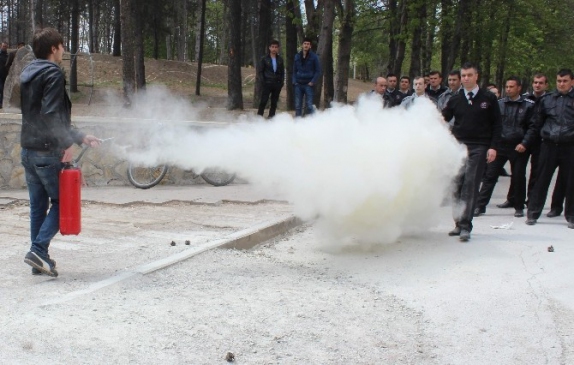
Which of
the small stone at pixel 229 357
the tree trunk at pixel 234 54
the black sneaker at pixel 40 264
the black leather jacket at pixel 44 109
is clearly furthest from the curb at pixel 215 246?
the tree trunk at pixel 234 54

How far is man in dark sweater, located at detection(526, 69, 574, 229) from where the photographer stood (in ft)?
31.3

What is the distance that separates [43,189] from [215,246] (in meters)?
2.01

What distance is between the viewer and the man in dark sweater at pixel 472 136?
813 centimetres

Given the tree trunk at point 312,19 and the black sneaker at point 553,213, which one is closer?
the black sneaker at point 553,213

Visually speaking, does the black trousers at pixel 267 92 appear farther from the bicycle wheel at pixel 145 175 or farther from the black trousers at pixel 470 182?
the black trousers at pixel 470 182

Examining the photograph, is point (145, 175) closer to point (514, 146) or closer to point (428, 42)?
point (514, 146)

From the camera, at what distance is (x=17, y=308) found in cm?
483

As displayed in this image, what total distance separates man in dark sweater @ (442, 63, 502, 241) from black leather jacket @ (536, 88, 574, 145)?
6.06ft

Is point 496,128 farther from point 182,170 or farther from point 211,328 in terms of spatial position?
point 182,170

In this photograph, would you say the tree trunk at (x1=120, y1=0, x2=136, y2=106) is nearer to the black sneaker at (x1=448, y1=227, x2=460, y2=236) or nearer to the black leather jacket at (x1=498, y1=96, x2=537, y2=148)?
the black leather jacket at (x1=498, y1=96, x2=537, y2=148)

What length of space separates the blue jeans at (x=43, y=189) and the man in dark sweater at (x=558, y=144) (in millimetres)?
6773

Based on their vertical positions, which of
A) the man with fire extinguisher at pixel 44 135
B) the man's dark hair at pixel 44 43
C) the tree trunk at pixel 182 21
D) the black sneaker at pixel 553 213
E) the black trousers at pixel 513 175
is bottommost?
the black sneaker at pixel 553 213

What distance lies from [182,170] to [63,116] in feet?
21.7

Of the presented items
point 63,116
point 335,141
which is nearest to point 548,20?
point 335,141
